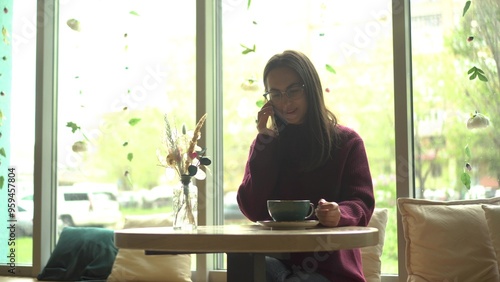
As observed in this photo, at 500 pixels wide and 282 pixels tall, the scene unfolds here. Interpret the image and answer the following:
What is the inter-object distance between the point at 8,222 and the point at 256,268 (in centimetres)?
357

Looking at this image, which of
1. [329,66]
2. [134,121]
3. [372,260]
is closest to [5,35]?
[134,121]

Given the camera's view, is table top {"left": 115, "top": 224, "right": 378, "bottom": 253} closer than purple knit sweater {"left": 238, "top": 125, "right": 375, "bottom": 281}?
Yes

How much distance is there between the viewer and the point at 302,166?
214cm

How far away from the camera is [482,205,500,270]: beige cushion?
3018 millimetres

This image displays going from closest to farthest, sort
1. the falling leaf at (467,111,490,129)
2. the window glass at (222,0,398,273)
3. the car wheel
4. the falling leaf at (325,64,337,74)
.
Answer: the falling leaf at (467,111,490,129) < the window glass at (222,0,398,273) < the falling leaf at (325,64,337,74) < the car wheel

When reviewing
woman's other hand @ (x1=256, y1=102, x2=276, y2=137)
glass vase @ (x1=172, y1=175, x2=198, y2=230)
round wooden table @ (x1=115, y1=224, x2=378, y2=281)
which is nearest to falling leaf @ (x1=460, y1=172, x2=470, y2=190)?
woman's other hand @ (x1=256, y1=102, x2=276, y2=137)

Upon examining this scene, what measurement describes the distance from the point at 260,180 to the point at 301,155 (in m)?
0.17

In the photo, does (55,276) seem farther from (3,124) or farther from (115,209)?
(3,124)

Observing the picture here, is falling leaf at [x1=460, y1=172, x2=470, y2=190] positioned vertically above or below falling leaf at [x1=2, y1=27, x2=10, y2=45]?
below

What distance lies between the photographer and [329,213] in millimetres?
1779

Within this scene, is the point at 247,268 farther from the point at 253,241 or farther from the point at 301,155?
the point at 301,155

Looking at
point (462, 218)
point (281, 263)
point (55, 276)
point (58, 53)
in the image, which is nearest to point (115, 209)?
point (55, 276)

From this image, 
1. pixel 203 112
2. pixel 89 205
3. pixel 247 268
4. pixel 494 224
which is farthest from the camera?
pixel 89 205

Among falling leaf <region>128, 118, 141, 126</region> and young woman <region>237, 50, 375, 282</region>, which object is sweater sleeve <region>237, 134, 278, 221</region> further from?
falling leaf <region>128, 118, 141, 126</region>
